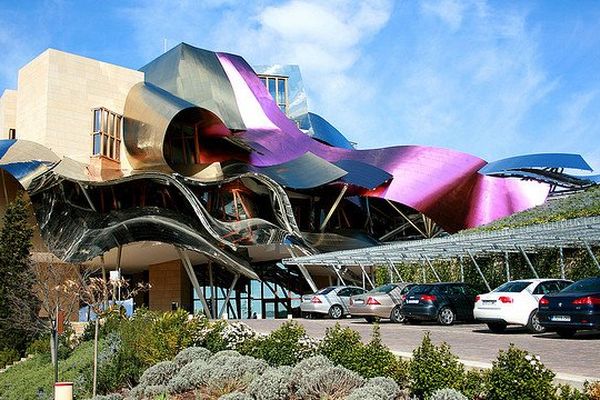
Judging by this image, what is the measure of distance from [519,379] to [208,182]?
3173 centimetres

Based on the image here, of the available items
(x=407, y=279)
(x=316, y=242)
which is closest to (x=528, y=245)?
(x=407, y=279)

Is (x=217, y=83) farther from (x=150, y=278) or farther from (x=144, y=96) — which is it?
(x=150, y=278)

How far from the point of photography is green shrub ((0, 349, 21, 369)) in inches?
942

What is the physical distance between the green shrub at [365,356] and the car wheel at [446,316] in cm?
1021

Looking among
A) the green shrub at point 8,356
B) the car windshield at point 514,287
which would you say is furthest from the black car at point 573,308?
the green shrub at point 8,356

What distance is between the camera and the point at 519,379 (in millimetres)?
6496

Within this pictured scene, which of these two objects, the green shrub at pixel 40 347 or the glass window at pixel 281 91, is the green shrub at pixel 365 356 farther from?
the glass window at pixel 281 91

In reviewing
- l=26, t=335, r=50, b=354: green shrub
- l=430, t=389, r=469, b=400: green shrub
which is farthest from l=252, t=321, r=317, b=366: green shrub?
l=26, t=335, r=50, b=354: green shrub

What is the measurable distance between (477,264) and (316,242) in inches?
691

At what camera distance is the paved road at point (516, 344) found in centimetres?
1007

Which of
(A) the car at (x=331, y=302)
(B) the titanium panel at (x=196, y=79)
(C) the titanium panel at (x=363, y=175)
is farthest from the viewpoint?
(B) the titanium panel at (x=196, y=79)

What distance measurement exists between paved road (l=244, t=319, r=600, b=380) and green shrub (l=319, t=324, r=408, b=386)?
220cm

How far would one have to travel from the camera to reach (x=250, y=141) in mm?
47062

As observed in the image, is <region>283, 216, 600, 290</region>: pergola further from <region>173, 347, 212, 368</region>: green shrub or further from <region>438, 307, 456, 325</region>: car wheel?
<region>173, 347, 212, 368</region>: green shrub
